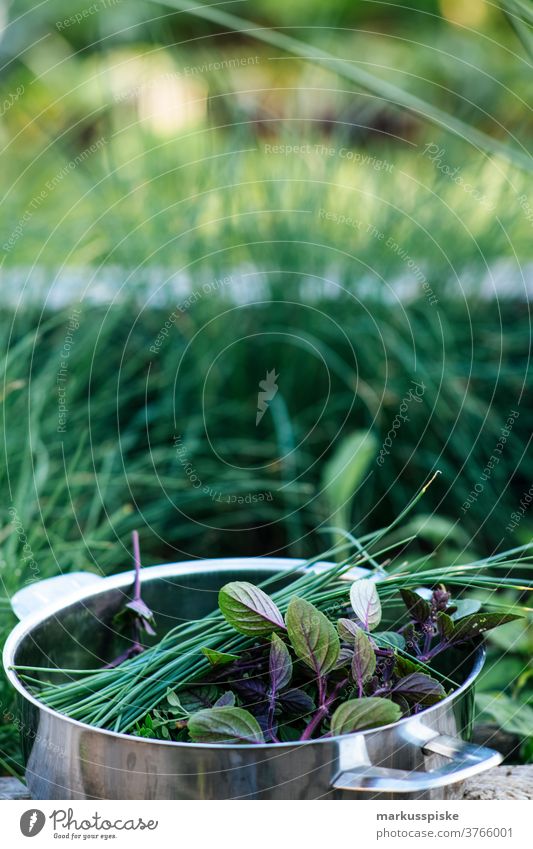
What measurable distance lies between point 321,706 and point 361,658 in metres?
0.03

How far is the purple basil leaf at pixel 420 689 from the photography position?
0.39 m

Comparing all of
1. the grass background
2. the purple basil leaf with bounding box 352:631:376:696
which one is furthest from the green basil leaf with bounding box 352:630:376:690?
the grass background

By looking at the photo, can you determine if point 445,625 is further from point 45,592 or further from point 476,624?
point 45,592

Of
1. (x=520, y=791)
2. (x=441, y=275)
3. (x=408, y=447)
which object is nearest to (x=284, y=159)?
(x=441, y=275)

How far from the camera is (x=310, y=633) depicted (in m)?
0.39

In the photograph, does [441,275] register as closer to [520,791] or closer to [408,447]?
[408,447]

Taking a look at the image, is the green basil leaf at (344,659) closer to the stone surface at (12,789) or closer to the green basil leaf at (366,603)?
the green basil leaf at (366,603)

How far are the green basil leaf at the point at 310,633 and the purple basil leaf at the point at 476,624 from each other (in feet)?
0.23

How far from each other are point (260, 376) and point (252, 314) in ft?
0.21

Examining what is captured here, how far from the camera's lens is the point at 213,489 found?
0.87 metres

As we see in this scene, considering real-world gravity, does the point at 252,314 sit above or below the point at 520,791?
above

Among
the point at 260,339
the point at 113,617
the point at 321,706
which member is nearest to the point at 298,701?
the point at 321,706
